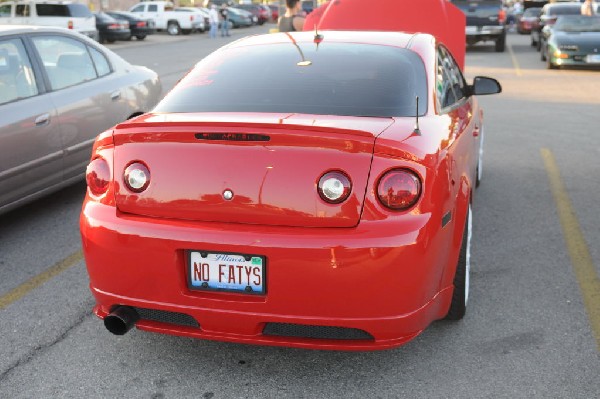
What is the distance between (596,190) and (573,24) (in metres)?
13.2

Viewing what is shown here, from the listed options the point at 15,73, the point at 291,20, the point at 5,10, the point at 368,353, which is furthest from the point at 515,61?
the point at 368,353

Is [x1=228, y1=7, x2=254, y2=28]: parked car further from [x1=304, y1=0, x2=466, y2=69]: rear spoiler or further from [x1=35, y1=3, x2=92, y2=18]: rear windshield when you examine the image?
[x1=304, y1=0, x2=466, y2=69]: rear spoiler

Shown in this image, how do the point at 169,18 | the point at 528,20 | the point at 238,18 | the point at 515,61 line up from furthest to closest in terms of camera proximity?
the point at 238,18, the point at 169,18, the point at 528,20, the point at 515,61

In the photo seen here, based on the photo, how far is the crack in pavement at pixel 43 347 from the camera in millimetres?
3388

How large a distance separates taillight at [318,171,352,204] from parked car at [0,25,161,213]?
2668 mm

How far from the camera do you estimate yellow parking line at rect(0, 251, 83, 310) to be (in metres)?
4.26

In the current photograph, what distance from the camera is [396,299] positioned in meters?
2.98

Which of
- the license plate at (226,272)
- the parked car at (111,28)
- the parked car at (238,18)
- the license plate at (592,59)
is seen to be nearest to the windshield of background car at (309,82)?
the license plate at (226,272)

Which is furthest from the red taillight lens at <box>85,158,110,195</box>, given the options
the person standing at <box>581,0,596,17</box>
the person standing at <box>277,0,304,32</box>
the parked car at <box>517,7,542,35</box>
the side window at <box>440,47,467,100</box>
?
the parked car at <box>517,7,542,35</box>

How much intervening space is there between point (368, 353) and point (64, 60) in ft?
13.3

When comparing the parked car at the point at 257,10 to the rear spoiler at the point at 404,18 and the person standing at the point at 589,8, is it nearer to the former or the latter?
the person standing at the point at 589,8

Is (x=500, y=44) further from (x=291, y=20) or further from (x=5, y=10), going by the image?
(x=5, y=10)

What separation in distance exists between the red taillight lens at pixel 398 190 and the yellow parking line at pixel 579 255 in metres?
1.35

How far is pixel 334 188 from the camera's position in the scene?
2.95 meters
